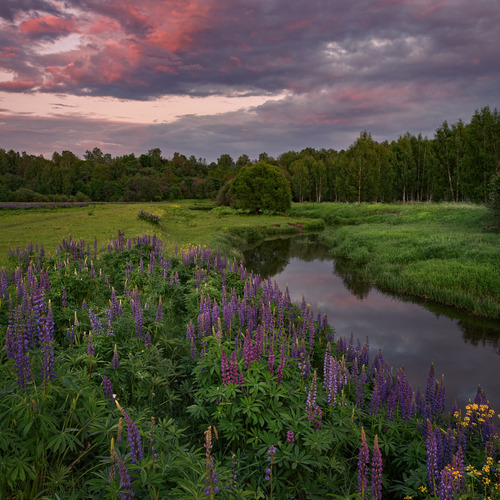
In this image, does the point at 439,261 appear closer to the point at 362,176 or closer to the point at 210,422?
the point at 210,422

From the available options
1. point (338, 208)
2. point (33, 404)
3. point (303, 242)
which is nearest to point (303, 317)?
point (33, 404)

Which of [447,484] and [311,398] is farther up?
[311,398]

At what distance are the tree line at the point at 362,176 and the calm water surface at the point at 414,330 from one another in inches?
787

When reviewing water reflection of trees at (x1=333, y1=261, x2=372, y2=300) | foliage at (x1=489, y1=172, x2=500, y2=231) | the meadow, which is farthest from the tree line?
the meadow

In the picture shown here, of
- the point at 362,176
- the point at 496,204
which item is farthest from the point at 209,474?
the point at 362,176

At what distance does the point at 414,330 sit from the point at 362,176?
65.8m

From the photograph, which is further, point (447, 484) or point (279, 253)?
point (279, 253)

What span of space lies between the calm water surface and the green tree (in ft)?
120

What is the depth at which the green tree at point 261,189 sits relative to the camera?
5916cm

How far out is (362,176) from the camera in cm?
7481

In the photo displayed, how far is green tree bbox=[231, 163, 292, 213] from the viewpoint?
5916cm

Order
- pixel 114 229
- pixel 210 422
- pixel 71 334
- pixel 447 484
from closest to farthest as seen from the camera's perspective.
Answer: pixel 447 484
pixel 210 422
pixel 71 334
pixel 114 229

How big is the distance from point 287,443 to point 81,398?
2590 millimetres

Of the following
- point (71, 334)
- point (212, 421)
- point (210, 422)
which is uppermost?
point (71, 334)
